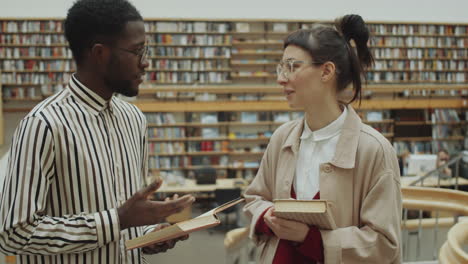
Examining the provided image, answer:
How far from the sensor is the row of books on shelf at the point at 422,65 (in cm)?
1059

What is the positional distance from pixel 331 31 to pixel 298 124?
0.31 metres

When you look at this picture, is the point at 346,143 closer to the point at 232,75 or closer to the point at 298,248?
the point at 298,248

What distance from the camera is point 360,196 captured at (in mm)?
1259

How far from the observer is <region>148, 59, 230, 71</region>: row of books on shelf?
395 inches

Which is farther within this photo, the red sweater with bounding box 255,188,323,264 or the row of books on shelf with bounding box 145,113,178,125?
the row of books on shelf with bounding box 145,113,178,125

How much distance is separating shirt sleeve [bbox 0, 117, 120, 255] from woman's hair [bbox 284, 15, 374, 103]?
0.72 metres

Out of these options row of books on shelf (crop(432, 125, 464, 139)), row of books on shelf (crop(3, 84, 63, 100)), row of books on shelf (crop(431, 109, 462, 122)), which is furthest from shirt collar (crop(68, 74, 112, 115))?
row of books on shelf (crop(432, 125, 464, 139))

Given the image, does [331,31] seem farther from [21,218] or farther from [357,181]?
[21,218]

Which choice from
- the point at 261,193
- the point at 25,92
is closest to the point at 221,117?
the point at 25,92

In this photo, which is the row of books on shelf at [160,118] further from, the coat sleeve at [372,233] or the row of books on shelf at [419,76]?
the coat sleeve at [372,233]

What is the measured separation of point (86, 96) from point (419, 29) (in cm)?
1068

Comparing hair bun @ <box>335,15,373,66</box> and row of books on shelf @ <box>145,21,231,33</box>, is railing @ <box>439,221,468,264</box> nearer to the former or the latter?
hair bun @ <box>335,15,373,66</box>

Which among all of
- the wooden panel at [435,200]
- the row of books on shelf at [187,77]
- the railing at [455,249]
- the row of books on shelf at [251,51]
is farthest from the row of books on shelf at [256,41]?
the railing at [455,249]

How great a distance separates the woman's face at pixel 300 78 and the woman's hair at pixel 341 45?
0.02 m
